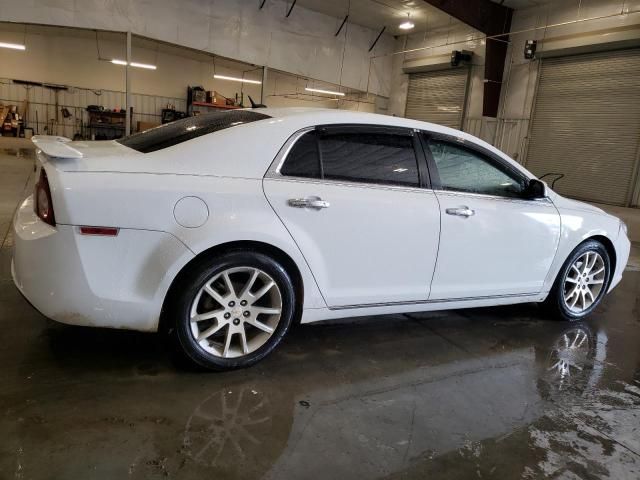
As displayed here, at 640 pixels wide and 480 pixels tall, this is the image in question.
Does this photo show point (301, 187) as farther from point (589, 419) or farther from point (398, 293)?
point (589, 419)

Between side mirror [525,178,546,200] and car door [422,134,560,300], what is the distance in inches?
1.5

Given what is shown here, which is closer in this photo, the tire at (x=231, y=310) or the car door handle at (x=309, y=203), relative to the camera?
the tire at (x=231, y=310)

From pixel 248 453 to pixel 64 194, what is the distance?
134cm

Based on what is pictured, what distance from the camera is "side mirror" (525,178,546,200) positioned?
3338mm

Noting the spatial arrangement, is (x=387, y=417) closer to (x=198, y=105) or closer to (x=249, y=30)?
(x=249, y=30)

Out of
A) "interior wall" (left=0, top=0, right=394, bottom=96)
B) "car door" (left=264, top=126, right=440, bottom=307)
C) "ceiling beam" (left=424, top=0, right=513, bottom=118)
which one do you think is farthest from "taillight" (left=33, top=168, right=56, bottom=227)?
"ceiling beam" (left=424, top=0, right=513, bottom=118)

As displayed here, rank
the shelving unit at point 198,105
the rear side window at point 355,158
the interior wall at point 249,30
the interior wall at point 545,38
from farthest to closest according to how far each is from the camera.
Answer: the shelving unit at point 198,105 → the interior wall at point 249,30 → the interior wall at point 545,38 → the rear side window at point 355,158

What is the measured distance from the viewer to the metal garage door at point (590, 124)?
9820 mm

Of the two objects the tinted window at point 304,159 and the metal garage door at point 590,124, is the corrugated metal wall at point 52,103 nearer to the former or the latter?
the metal garage door at point 590,124

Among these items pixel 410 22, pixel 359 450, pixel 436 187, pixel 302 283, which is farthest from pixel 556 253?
pixel 410 22

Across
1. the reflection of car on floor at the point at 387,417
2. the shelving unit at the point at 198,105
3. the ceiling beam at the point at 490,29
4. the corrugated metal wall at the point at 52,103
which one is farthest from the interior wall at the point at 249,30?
the reflection of car on floor at the point at 387,417

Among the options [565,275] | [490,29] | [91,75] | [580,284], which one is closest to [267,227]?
[565,275]

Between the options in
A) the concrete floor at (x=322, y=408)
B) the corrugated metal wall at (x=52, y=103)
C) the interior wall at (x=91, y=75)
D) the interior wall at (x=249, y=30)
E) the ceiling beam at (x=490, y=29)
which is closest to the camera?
the concrete floor at (x=322, y=408)

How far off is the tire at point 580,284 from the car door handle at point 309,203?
217 cm
